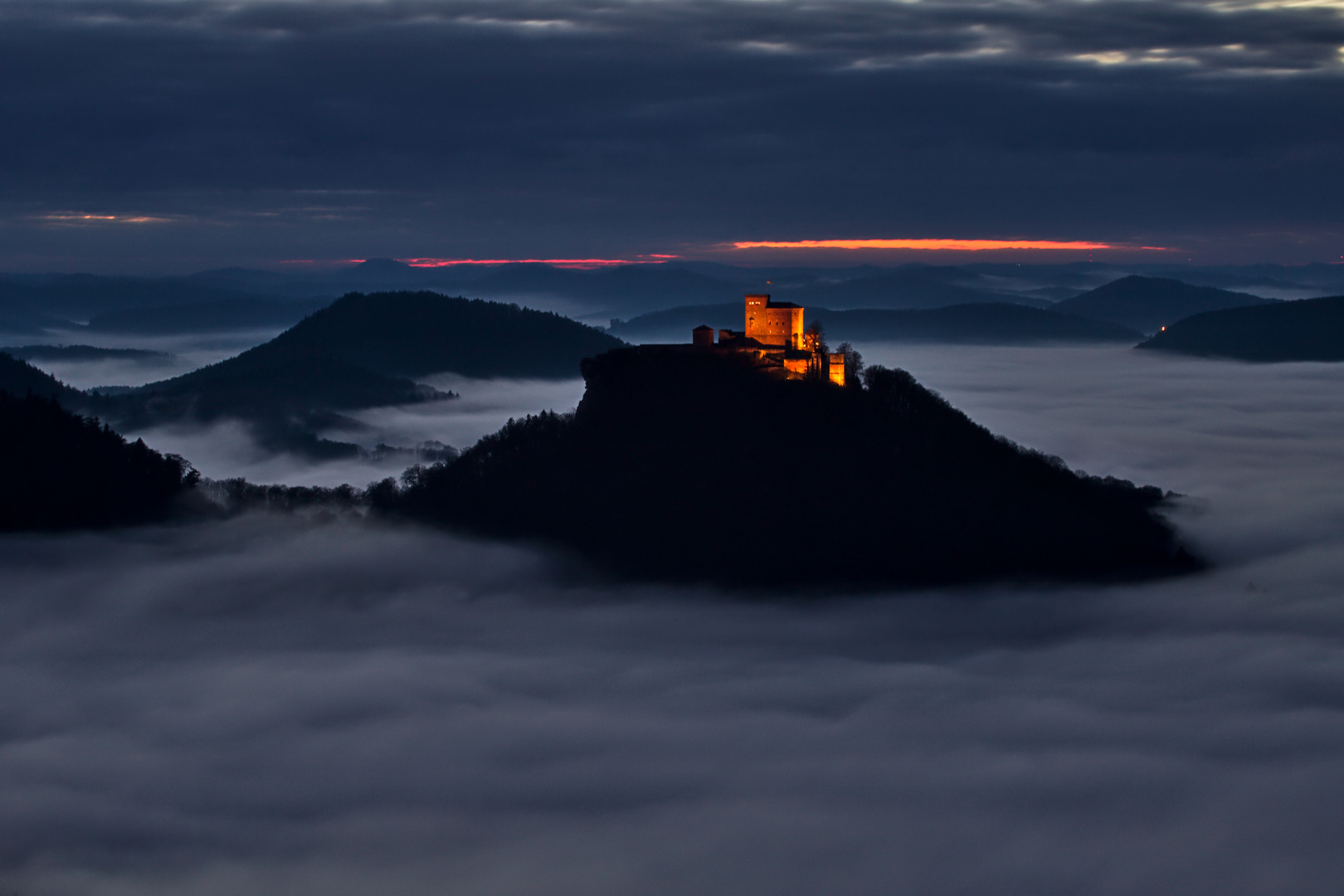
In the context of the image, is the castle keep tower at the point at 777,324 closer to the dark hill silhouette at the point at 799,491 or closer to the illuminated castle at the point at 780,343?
the illuminated castle at the point at 780,343

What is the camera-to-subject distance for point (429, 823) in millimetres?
79375

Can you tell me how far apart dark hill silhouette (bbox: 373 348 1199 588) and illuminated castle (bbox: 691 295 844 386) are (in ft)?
4.13

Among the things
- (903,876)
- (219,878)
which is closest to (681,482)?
(903,876)

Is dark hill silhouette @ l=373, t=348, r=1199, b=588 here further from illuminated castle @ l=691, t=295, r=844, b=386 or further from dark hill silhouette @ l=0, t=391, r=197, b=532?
dark hill silhouette @ l=0, t=391, r=197, b=532

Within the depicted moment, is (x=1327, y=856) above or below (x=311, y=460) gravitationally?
below

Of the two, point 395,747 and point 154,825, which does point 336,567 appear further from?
point 154,825

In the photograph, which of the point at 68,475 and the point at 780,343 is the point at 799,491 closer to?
the point at 780,343

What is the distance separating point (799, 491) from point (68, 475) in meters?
65.7

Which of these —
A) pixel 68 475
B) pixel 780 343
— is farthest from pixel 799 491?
pixel 68 475

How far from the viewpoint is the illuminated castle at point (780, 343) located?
90938 millimetres

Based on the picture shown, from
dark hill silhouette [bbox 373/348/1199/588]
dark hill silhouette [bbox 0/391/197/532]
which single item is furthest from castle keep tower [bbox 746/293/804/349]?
dark hill silhouette [bbox 0/391/197/532]

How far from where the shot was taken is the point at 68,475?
10731cm

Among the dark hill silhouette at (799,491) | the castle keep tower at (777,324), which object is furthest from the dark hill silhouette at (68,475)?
the castle keep tower at (777,324)

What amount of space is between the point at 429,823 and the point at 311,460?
12122cm
